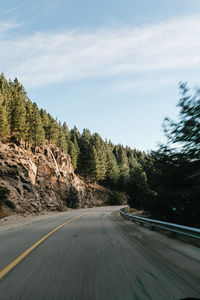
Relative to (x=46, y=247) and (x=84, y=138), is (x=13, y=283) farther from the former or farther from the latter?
(x=84, y=138)

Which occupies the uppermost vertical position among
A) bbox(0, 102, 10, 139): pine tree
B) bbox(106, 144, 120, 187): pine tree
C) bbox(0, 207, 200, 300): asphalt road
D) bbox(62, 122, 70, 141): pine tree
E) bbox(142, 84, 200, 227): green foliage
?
bbox(62, 122, 70, 141): pine tree

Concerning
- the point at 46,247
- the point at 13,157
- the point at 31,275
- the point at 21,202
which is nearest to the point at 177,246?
the point at 46,247

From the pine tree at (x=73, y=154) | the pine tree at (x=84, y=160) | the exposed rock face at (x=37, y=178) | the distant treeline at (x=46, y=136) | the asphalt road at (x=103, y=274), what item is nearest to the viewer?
the asphalt road at (x=103, y=274)

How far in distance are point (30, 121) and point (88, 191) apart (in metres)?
27.8

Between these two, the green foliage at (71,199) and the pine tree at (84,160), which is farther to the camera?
the pine tree at (84,160)

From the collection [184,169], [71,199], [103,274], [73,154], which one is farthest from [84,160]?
[103,274]

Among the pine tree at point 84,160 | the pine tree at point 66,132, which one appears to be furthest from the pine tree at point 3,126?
the pine tree at point 66,132

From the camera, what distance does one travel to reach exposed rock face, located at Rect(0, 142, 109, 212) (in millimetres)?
33500

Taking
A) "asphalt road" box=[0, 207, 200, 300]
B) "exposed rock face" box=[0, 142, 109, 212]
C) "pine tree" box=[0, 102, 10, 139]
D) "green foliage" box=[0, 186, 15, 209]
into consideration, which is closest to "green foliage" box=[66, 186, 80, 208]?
"exposed rock face" box=[0, 142, 109, 212]

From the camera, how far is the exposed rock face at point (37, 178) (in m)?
33.5

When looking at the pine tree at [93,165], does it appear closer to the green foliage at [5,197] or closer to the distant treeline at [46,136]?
the distant treeline at [46,136]

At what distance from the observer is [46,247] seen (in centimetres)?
665

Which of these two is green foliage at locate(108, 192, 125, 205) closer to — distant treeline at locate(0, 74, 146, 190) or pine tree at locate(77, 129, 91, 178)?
distant treeline at locate(0, 74, 146, 190)

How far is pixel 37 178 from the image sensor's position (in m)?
43.8
